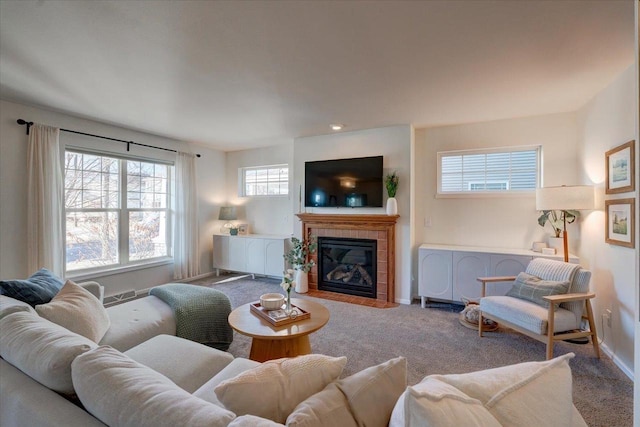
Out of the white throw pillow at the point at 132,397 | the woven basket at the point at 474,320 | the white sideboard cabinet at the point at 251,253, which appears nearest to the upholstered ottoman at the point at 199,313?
the white throw pillow at the point at 132,397

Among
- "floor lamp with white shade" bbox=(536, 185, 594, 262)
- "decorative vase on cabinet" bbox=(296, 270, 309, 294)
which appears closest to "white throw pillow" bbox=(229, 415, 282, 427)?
"floor lamp with white shade" bbox=(536, 185, 594, 262)

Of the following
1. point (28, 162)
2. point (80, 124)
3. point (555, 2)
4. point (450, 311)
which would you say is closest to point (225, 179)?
point (80, 124)

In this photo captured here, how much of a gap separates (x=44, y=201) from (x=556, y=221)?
5926 mm

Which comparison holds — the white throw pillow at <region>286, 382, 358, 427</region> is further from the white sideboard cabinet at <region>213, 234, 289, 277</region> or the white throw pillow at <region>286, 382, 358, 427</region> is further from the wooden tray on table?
the white sideboard cabinet at <region>213, 234, 289, 277</region>

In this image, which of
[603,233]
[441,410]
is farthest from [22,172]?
[603,233]

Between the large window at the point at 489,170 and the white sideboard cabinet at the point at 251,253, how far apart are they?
268cm

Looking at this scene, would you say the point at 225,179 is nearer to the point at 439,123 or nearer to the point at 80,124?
the point at 80,124

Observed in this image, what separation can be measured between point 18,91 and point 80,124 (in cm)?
82

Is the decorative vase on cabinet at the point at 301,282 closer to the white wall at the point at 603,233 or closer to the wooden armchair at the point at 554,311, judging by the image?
the wooden armchair at the point at 554,311

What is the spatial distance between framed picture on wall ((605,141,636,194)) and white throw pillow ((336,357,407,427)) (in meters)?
2.64

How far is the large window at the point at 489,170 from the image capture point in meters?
3.62

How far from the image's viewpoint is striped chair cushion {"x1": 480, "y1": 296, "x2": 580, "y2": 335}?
7.72 ft

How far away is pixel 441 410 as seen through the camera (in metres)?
0.62

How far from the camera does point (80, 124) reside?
368 cm
